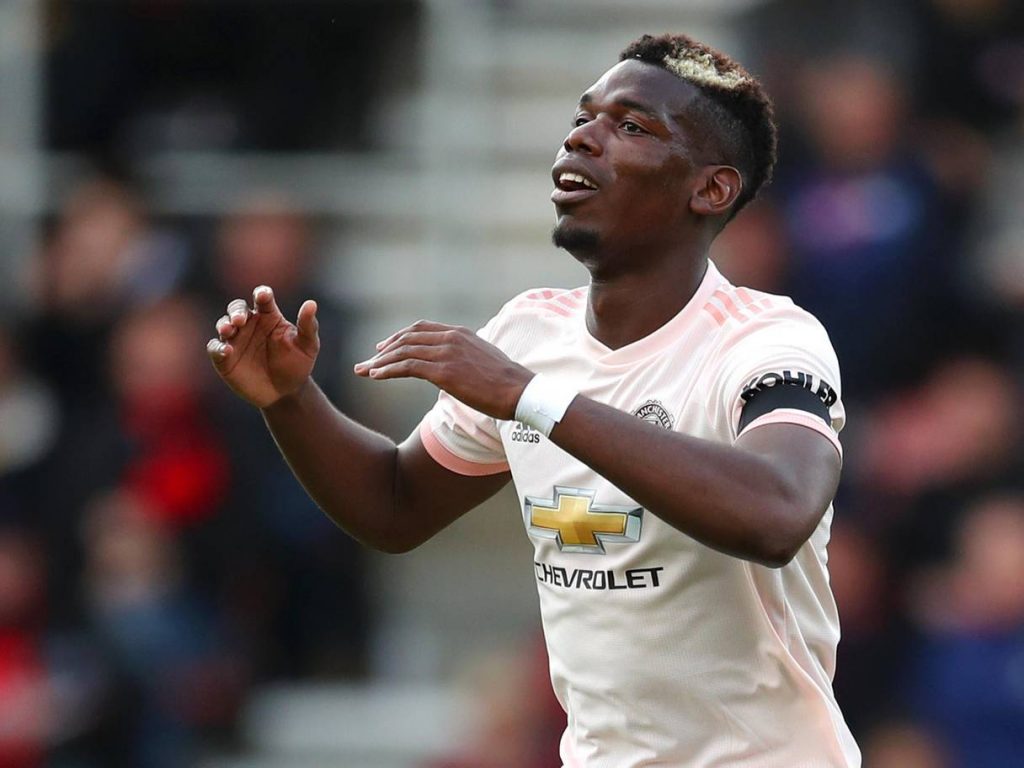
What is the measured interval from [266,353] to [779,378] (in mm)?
1257

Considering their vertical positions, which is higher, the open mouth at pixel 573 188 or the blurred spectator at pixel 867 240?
the open mouth at pixel 573 188

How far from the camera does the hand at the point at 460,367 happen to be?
3664 millimetres

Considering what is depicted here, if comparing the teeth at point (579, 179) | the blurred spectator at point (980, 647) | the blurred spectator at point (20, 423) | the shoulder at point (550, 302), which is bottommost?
the blurred spectator at point (980, 647)

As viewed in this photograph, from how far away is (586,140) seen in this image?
4.32 m

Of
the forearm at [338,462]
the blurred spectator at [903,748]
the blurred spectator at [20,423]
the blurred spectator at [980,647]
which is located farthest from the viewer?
the blurred spectator at [20,423]

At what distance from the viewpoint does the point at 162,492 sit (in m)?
8.18

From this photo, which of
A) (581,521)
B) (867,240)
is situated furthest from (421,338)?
(867,240)

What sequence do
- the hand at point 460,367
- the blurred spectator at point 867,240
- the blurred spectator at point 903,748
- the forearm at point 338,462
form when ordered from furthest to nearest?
the blurred spectator at point 867,240 < the blurred spectator at point 903,748 < the forearm at point 338,462 < the hand at point 460,367

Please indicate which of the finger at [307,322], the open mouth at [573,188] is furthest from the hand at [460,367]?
the open mouth at [573,188]

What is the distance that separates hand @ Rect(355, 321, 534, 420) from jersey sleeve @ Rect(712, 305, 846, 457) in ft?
1.52

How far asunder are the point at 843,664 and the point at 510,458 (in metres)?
3.31

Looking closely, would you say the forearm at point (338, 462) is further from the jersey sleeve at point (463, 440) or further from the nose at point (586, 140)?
the nose at point (586, 140)

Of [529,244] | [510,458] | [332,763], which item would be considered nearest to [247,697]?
[332,763]

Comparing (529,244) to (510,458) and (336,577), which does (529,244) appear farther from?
(510,458)
